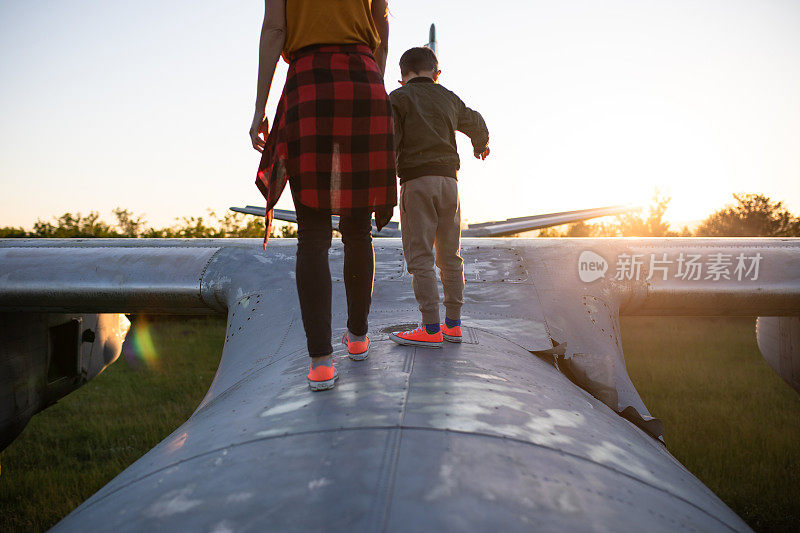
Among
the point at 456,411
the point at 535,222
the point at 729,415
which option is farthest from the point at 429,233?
the point at 535,222

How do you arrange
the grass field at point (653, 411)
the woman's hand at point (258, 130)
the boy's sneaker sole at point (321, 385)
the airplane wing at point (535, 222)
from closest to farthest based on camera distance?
the boy's sneaker sole at point (321, 385) → the woman's hand at point (258, 130) → the grass field at point (653, 411) → the airplane wing at point (535, 222)

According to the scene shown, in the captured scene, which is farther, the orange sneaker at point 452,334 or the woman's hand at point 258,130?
the orange sneaker at point 452,334

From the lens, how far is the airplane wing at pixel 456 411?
42.3 inches

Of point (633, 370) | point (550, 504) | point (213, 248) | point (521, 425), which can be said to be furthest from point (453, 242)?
point (633, 370)

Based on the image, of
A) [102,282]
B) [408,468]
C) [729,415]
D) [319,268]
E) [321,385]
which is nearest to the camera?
[408,468]

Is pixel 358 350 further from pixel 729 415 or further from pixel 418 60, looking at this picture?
pixel 729 415

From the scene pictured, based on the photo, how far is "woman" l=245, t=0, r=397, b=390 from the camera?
2033 mm

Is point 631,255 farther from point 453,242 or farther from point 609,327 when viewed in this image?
point 453,242

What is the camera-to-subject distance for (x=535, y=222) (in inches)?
467

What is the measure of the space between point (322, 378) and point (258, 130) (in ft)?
3.67

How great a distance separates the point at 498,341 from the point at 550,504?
170cm

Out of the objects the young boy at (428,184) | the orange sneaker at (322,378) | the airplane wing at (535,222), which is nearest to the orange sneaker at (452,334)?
the young boy at (428,184)

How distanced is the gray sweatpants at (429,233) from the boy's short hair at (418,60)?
636 millimetres

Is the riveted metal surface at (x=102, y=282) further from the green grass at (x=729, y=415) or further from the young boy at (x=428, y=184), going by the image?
the green grass at (x=729, y=415)
